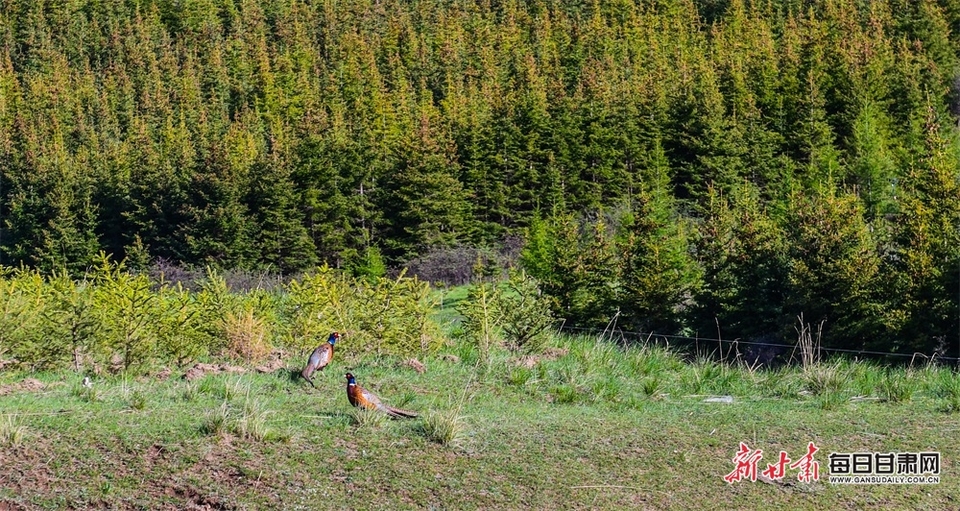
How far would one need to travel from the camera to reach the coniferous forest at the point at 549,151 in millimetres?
26422

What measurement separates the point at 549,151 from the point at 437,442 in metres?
52.6

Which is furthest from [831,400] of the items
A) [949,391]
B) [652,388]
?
[652,388]

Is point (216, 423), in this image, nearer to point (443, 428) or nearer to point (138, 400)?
point (138, 400)

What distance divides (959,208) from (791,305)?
5.14 meters

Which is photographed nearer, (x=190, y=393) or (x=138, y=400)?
(x=138, y=400)

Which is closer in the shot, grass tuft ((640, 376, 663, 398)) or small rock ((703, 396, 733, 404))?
small rock ((703, 396, 733, 404))

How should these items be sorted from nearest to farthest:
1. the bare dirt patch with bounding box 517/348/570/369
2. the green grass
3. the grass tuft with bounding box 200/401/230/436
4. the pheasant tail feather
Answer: the green grass < the grass tuft with bounding box 200/401/230/436 < the pheasant tail feather < the bare dirt patch with bounding box 517/348/570/369

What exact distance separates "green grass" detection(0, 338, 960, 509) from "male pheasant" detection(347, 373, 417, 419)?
160 millimetres

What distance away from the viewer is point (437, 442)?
7.55 metres

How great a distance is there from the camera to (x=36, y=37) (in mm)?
104500

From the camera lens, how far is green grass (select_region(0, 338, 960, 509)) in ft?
21.4

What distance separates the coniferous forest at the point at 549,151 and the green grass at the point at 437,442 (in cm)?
1108

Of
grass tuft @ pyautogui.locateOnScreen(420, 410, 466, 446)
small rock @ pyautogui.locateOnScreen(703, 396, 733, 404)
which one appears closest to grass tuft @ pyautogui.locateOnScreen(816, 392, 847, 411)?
small rock @ pyautogui.locateOnScreen(703, 396, 733, 404)

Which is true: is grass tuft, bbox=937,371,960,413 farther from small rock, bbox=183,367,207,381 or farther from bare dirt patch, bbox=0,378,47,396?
bare dirt patch, bbox=0,378,47,396
